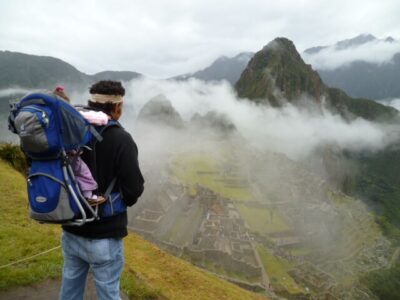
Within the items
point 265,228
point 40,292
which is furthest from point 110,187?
point 265,228

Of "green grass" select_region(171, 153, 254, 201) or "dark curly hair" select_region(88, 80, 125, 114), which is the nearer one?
"dark curly hair" select_region(88, 80, 125, 114)

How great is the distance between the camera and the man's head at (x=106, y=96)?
3.13 meters

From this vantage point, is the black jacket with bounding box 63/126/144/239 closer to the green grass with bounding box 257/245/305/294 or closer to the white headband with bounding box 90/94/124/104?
the white headband with bounding box 90/94/124/104

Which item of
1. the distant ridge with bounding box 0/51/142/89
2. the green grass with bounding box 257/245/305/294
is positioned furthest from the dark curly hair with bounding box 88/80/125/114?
the distant ridge with bounding box 0/51/142/89

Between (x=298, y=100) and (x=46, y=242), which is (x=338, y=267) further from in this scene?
(x=298, y=100)

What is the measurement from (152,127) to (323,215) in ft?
278

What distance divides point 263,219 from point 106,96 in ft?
138

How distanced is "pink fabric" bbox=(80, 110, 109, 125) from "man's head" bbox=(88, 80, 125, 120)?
0.22 metres

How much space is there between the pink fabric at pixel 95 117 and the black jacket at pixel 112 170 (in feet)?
0.28

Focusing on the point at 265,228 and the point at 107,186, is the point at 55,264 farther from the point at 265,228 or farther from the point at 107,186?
the point at 265,228

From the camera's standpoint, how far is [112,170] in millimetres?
2990

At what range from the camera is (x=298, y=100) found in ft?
536

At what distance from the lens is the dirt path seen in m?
4.56

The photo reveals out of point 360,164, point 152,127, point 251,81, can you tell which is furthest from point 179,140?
point 360,164
